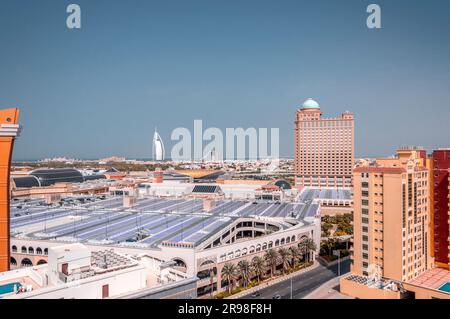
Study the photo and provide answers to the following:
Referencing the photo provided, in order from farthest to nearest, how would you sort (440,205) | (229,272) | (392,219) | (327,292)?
(440,205), (229,272), (327,292), (392,219)

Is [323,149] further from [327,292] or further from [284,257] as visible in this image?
[327,292]

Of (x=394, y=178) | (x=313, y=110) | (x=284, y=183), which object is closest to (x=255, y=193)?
(x=284, y=183)

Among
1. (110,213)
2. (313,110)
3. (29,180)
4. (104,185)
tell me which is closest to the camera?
(110,213)

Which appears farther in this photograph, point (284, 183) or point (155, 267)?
point (284, 183)

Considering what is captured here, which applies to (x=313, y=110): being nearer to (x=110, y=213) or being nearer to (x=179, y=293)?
(x=110, y=213)

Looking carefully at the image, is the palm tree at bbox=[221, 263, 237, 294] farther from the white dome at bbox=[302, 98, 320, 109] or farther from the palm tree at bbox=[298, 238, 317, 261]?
the white dome at bbox=[302, 98, 320, 109]

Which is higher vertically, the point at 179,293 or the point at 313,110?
the point at 313,110

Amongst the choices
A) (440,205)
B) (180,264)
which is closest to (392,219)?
(440,205)
